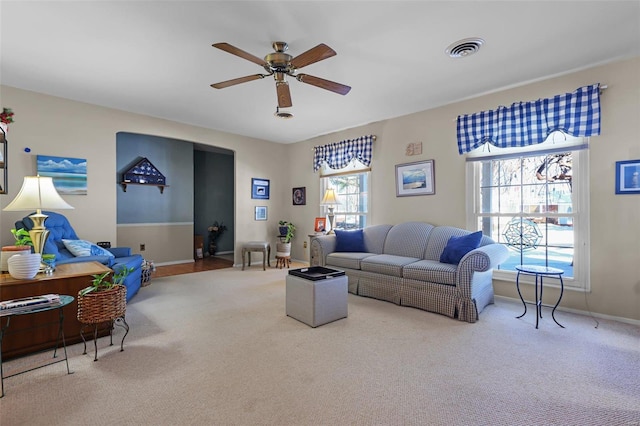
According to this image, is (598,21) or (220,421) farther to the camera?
(598,21)

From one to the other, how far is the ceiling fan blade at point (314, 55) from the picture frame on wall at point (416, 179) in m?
2.54

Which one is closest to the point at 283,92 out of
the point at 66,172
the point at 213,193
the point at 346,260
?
the point at 346,260

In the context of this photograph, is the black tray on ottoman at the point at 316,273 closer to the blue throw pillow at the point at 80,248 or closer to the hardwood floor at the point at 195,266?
the blue throw pillow at the point at 80,248

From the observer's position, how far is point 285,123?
5.10m

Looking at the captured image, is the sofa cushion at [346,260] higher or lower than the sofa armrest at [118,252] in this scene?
lower

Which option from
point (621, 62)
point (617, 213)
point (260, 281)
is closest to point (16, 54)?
point (260, 281)

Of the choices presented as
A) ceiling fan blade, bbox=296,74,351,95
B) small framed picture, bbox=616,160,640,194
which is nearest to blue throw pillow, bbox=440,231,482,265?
small framed picture, bbox=616,160,640,194

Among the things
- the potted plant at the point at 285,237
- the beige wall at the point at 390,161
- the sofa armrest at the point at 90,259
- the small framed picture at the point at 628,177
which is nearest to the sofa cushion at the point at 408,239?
the beige wall at the point at 390,161

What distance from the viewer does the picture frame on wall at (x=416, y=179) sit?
14.0ft

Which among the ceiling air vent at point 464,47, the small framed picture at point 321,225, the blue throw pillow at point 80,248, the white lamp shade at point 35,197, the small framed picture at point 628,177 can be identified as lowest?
the blue throw pillow at point 80,248

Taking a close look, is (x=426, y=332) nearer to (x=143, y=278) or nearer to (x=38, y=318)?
(x=38, y=318)

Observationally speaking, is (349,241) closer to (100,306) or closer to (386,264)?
(386,264)

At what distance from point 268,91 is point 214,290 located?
2733 millimetres

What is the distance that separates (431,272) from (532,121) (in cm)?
207
